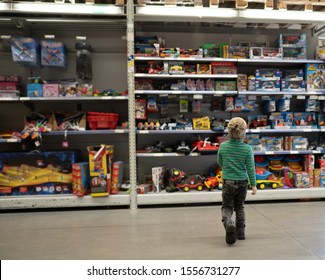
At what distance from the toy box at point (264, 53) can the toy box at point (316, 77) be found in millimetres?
595

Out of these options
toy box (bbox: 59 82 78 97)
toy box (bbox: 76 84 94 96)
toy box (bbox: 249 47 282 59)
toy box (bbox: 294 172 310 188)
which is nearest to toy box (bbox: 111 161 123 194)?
toy box (bbox: 76 84 94 96)

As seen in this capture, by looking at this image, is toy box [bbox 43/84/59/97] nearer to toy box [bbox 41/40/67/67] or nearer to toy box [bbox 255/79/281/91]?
toy box [bbox 41/40/67/67]

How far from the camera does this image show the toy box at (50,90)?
4.00 m

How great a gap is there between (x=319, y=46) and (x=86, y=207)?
190 inches

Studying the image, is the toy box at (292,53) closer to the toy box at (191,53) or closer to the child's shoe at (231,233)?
the toy box at (191,53)

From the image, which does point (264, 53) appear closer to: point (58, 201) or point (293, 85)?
point (293, 85)

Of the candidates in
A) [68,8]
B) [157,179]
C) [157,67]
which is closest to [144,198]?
[157,179]

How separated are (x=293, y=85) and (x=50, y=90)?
395 cm

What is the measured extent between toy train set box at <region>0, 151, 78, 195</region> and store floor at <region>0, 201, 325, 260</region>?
1.17 feet

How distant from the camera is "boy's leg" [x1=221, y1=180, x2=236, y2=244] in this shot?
261 cm

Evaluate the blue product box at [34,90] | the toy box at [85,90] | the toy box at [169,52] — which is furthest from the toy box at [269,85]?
the blue product box at [34,90]

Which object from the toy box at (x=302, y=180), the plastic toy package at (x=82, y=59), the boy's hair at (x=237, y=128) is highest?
the plastic toy package at (x=82, y=59)
